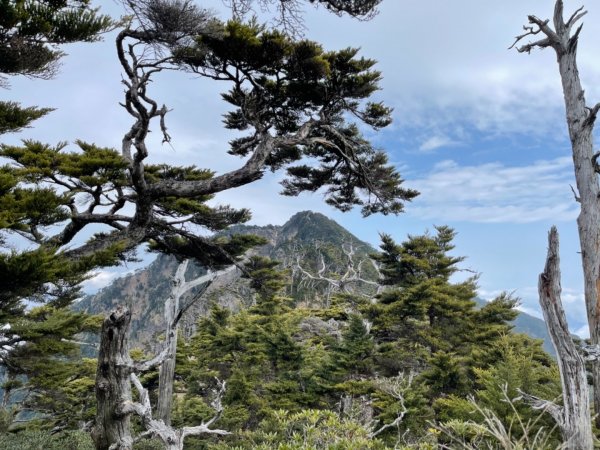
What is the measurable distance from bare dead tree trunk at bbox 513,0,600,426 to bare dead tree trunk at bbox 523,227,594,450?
2.70 metres

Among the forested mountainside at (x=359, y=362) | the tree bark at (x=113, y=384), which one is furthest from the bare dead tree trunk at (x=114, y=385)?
the forested mountainside at (x=359, y=362)

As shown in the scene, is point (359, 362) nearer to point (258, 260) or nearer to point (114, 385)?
point (258, 260)

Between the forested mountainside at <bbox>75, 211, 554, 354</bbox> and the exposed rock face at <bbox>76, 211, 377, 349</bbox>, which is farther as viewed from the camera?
the exposed rock face at <bbox>76, 211, 377, 349</bbox>

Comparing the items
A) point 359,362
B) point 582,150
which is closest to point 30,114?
point 582,150

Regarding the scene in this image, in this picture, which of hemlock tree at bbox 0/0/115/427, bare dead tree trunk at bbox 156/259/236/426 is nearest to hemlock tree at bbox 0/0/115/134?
hemlock tree at bbox 0/0/115/427

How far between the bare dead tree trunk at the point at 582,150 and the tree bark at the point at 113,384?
628 cm

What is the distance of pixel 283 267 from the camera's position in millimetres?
55594

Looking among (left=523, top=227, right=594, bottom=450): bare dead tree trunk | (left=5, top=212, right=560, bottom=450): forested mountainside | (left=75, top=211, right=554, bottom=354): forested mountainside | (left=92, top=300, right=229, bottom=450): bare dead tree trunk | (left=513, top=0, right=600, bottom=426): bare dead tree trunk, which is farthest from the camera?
(left=75, top=211, right=554, bottom=354): forested mountainside

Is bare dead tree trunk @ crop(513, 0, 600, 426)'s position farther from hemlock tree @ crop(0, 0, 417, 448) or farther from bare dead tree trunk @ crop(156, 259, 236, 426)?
bare dead tree trunk @ crop(156, 259, 236, 426)

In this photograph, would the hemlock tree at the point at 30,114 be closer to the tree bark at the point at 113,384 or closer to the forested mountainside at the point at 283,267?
the tree bark at the point at 113,384

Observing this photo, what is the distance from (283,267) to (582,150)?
4982 centimetres

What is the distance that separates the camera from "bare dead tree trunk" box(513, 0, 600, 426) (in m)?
6.12

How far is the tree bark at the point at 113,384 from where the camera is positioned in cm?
379

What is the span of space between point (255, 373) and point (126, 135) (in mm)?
10493
